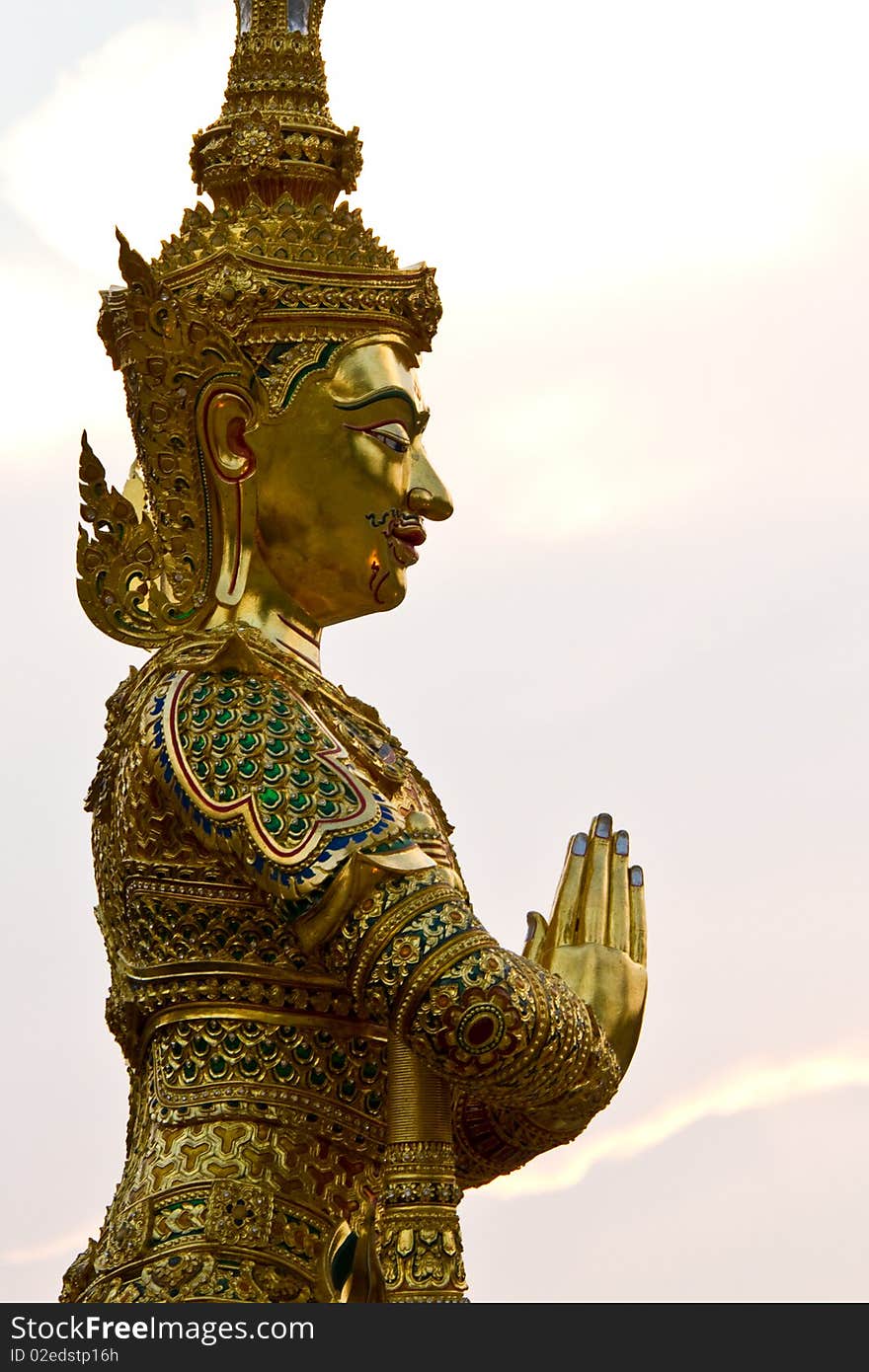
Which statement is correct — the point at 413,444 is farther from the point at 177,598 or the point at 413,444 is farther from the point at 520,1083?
the point at 520,1083

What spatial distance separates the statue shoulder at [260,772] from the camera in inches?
501

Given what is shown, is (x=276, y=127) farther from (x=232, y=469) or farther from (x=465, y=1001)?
(x=465, y=1001)

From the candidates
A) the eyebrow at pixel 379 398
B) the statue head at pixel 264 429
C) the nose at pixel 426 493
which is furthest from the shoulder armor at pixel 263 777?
the eyebrow at pixel 379 398

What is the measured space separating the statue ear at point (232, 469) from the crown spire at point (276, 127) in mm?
767

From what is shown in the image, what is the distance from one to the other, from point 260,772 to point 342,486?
1033 millimetres

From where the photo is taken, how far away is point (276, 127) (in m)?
13.8

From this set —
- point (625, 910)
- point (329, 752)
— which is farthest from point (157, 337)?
point (625, 910)

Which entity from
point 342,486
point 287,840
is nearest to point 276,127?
point 342,486

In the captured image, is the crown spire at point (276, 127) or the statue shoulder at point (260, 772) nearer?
the statue shoulder at point (260, 772)

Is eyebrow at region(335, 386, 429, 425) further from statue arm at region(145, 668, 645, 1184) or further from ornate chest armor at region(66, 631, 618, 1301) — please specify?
statue arm at region(145, 668, 645, 1184)

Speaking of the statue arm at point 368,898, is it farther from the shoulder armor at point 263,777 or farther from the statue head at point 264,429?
the statue head at point 264,429

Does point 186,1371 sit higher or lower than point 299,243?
lower

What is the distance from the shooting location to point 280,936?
1289 cm

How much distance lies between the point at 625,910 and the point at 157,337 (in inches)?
92.2
